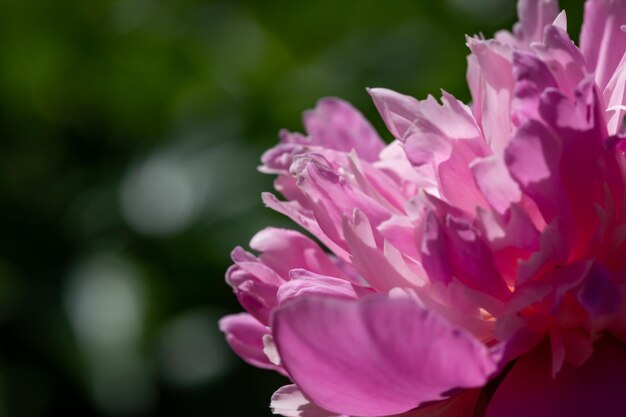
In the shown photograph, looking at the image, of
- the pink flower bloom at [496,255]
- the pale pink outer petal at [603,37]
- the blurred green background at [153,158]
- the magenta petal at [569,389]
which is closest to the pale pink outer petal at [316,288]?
the pink flower bloom at [496,255]

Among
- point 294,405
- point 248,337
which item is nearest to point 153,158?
point 248,337

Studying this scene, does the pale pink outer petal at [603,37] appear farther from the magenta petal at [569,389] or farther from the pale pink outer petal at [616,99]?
the magenta petal at [569,389]

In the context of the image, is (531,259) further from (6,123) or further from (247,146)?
(6,123)

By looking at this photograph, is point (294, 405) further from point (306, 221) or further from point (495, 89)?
point (495, 89)

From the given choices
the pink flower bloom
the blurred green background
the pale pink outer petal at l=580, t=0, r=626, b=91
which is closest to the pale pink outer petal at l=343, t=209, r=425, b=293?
the pink flower bloom

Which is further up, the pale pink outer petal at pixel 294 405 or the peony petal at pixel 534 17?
the peony petal at pixel 534 17

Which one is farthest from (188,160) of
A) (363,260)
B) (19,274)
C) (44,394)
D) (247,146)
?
(363,260)
